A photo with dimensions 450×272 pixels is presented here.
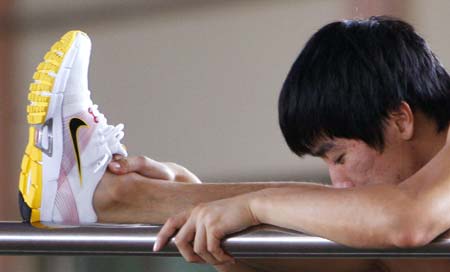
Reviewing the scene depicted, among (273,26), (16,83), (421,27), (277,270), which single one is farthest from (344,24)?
(16,83)

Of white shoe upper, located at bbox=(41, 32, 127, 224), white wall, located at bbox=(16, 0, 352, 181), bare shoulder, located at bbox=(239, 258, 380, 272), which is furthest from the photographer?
white wall, located at bbox=(16, 0, 352, 181)

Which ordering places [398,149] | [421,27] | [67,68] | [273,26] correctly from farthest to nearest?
[273,26], [421,27], [67,68], [398,149]

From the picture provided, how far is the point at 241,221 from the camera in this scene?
0.73 meters

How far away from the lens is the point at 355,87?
0.90 m

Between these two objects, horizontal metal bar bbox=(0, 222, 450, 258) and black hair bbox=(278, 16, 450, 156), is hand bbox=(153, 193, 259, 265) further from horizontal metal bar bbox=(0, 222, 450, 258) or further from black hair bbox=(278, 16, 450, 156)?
black hair bbox=(278, 16, 450, 156)

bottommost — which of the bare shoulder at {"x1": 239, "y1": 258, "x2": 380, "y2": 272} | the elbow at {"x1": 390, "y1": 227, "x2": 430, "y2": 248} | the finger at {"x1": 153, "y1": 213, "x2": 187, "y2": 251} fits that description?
the bare shoulder at {"x1": 239, "y1": 258, "x2": 380, "y2": 272}

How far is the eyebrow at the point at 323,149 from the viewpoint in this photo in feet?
2.95

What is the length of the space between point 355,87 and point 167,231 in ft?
0.84

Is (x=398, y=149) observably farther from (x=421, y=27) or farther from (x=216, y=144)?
(x=216, y=144)

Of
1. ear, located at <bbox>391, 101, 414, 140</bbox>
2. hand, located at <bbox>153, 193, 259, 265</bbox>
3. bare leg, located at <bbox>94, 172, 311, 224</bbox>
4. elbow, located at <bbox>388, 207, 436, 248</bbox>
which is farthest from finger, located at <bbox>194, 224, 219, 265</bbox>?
bare leg, located at <bbox>94, 172, 311, 224</bbox>

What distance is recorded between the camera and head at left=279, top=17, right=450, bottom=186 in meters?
0.89

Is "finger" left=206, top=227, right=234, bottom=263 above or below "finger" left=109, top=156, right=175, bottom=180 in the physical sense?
above

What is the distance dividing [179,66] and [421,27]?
0.98 metres

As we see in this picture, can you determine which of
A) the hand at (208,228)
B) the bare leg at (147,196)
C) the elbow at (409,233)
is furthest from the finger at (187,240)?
the bare leg at (147,196)
